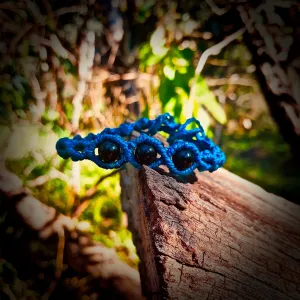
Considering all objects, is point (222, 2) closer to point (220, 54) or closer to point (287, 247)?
point (220, 54)

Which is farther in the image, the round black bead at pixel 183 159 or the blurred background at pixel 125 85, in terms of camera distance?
the blurred background at pixel 125 85

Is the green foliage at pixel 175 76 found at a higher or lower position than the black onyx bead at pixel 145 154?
higher

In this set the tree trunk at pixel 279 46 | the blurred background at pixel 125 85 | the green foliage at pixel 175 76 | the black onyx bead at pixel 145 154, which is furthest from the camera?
the green foliage at pixel 175 76

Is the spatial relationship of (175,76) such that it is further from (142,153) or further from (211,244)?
(211,244)

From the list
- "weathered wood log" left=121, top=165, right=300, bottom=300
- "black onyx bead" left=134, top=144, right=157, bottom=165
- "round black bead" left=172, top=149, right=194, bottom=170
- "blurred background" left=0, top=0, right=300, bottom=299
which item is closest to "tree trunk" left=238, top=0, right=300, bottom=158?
"blurred background" left=0, top=0, right=300, bottom=299

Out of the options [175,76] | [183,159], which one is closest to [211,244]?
[183,159]

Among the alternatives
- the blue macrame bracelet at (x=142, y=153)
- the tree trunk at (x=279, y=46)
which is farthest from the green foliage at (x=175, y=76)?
the blue macrame bracelet at (x=142, y=153)

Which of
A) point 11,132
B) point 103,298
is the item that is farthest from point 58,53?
point 103,298

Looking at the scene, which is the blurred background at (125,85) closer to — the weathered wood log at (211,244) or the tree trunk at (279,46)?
the tree trunk at (279,46)
